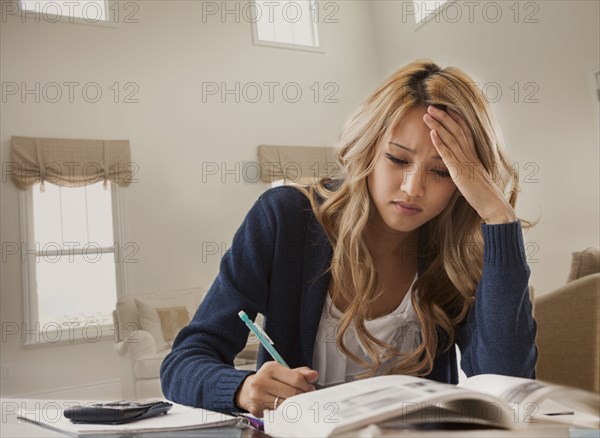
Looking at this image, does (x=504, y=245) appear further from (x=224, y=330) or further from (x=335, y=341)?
(x=224, y=330)

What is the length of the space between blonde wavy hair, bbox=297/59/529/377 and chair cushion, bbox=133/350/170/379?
3.51 m

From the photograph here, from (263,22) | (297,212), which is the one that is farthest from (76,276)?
(297,212)

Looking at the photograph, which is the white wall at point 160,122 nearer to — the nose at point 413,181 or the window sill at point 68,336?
the window sill at point 68,336

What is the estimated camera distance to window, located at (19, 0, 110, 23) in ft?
18.6

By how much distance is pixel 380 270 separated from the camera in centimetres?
129

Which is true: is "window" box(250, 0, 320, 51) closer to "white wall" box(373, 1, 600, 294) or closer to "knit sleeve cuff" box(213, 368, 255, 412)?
"white wall" box(373, 1, 600, 294)

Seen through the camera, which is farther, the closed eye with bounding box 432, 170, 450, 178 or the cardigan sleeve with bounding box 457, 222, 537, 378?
the closed eye with bounding box 432, 170, 450, 178

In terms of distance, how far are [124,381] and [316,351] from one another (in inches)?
150

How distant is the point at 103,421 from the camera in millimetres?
689

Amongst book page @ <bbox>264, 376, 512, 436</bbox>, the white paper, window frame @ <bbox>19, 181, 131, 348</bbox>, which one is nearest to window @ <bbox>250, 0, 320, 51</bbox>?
window frame @ <bbox>19, 181, 131, 348</bbox>

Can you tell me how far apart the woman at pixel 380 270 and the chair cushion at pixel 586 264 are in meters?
2.69

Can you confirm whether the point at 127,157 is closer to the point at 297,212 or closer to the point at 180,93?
the point at 180,93

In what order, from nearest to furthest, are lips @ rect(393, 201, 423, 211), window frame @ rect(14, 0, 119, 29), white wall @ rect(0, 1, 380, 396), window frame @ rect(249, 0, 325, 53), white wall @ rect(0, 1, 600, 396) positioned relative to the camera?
lips @ rect(393, 201, 423, 211) → white wall @ rect(0, 1, 600, 396) → white wall @ rect(0, 1, 380, 396) → window frame @ rect(14, 0, 119, 29) → window frame @ rect(249, 0, 325, 53)

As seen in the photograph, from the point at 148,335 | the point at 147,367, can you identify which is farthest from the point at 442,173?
the point at 148,335
